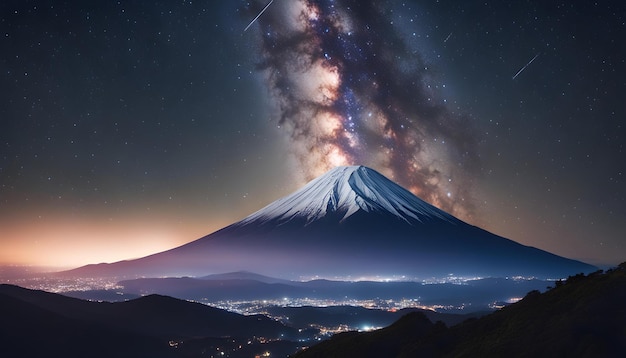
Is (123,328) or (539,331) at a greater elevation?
(539,331)

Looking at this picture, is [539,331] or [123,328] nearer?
[539,331]

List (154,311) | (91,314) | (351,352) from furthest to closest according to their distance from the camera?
(154,311)
(91,314)
(351,352)

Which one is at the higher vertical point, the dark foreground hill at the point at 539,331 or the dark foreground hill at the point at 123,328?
the dark foreground hill at the point at 539,331

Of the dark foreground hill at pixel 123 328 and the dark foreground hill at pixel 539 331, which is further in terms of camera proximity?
the dark foreground hill at pixel 123 328

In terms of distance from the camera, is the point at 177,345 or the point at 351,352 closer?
the point at 351,352

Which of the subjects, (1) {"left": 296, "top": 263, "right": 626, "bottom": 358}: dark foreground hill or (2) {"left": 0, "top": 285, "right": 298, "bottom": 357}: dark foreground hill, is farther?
(2) {"left": 0, "top": 285, "right": 298, "bottom": 357}: dark foreground hill

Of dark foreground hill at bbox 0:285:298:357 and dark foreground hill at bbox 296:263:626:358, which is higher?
dark foreground hill at bbox 296:263:626:358

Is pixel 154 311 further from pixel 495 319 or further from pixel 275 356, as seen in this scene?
pixel 495 319

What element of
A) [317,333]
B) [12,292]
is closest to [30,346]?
[12,292]
